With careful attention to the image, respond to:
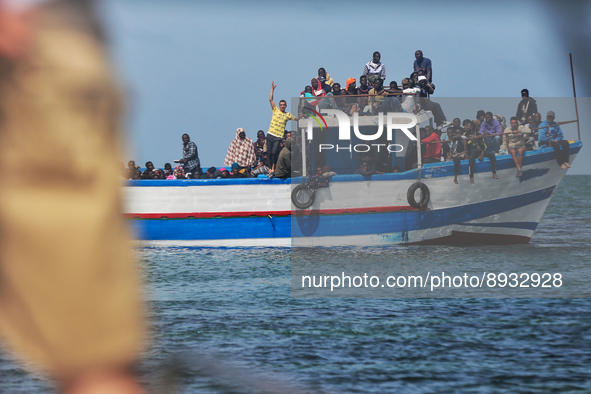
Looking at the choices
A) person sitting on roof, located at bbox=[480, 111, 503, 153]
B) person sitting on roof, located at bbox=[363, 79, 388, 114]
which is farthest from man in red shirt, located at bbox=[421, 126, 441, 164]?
person sitting on roof, located at bbox=[363, 79, 388, 114]

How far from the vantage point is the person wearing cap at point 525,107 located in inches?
648

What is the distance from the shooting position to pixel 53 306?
29.1 inches

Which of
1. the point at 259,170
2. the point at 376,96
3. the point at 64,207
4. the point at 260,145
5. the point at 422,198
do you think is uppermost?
the point at 376,96

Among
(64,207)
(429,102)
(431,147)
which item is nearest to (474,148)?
(431,147)

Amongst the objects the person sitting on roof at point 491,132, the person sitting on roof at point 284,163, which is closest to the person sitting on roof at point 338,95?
the person sitting on roof at point 284,163

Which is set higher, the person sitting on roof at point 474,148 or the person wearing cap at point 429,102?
the person wearing cap at point 429,102

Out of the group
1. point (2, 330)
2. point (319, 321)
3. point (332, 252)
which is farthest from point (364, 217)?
point (2, 330)

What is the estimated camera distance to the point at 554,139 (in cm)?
1823

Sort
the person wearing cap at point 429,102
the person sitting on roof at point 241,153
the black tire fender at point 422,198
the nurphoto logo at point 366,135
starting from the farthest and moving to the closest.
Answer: the person sitting on roof at point 241,153
the black tire fender at point 422,198
the nurphoto logo at point 366,135
the person wearing cap at point 429,102

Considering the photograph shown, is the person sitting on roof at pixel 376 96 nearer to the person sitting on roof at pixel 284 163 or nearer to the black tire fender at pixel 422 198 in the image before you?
the person sitting on roof at pixel 284 163

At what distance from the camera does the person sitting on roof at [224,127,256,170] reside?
56.1 feet

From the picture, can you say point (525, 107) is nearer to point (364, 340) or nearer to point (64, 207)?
point (364, 340)

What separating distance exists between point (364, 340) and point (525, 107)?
34.3ft

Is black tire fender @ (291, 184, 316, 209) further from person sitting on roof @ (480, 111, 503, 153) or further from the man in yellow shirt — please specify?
person sitting on roof @ (480, 111, 503, 153)
